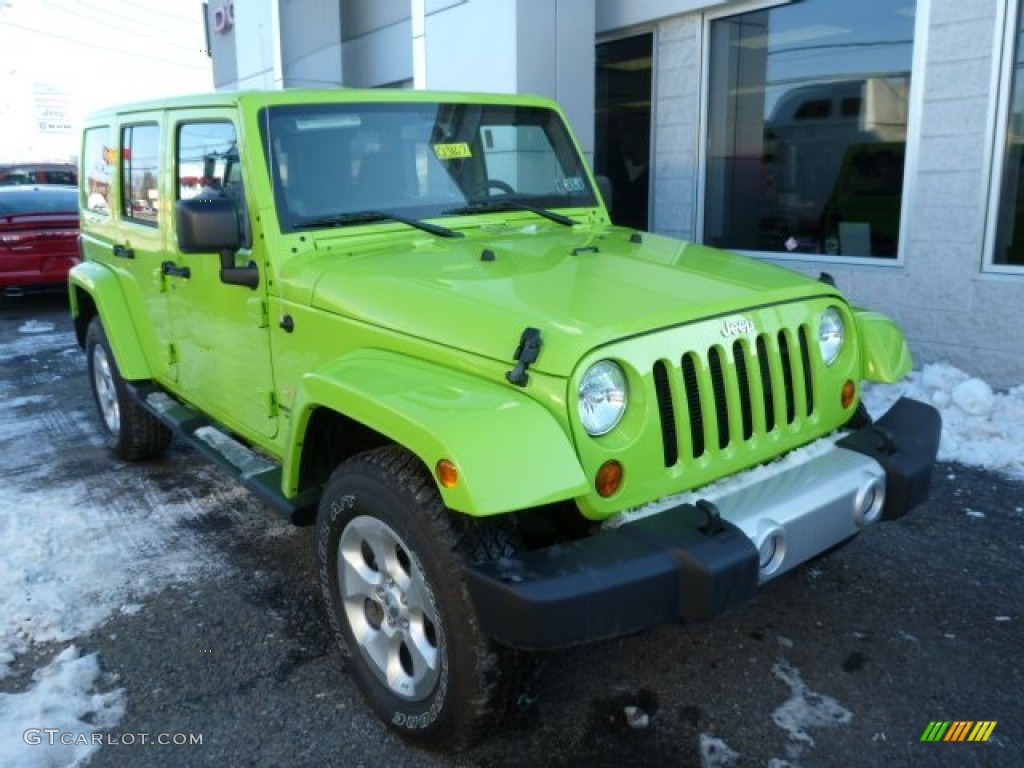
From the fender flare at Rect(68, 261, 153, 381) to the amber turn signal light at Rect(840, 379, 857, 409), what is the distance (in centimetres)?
346

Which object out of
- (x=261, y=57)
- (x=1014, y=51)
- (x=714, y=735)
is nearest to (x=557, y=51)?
(x=1014, y=51)

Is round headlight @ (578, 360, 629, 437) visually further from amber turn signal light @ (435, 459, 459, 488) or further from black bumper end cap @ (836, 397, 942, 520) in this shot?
black bumper end cap @ (836, 397, 942, 520)

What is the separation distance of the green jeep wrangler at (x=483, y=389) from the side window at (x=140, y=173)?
0.50 feet

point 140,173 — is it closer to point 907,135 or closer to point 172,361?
point 172,361

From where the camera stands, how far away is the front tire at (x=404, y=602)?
2357 mm

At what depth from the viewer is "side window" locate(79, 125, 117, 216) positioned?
4.94m

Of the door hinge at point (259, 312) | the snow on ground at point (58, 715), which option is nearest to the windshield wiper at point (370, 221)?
the door hinge at point (259, 312)

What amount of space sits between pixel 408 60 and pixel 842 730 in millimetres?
10322

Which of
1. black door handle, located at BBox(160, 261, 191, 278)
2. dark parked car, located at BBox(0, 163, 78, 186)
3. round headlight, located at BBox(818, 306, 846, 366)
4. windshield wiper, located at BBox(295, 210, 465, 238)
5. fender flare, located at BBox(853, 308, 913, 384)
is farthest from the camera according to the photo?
dark parked car, located at BBox(0, 163, 78, 186)

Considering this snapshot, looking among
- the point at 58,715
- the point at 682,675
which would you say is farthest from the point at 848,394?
the point at 58,715

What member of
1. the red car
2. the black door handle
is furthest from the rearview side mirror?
the red car

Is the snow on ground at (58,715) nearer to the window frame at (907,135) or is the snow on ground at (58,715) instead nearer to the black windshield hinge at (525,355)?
the black windshield hinge at (525,355)

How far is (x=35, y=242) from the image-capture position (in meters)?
10.5

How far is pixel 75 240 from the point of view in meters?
10.6
